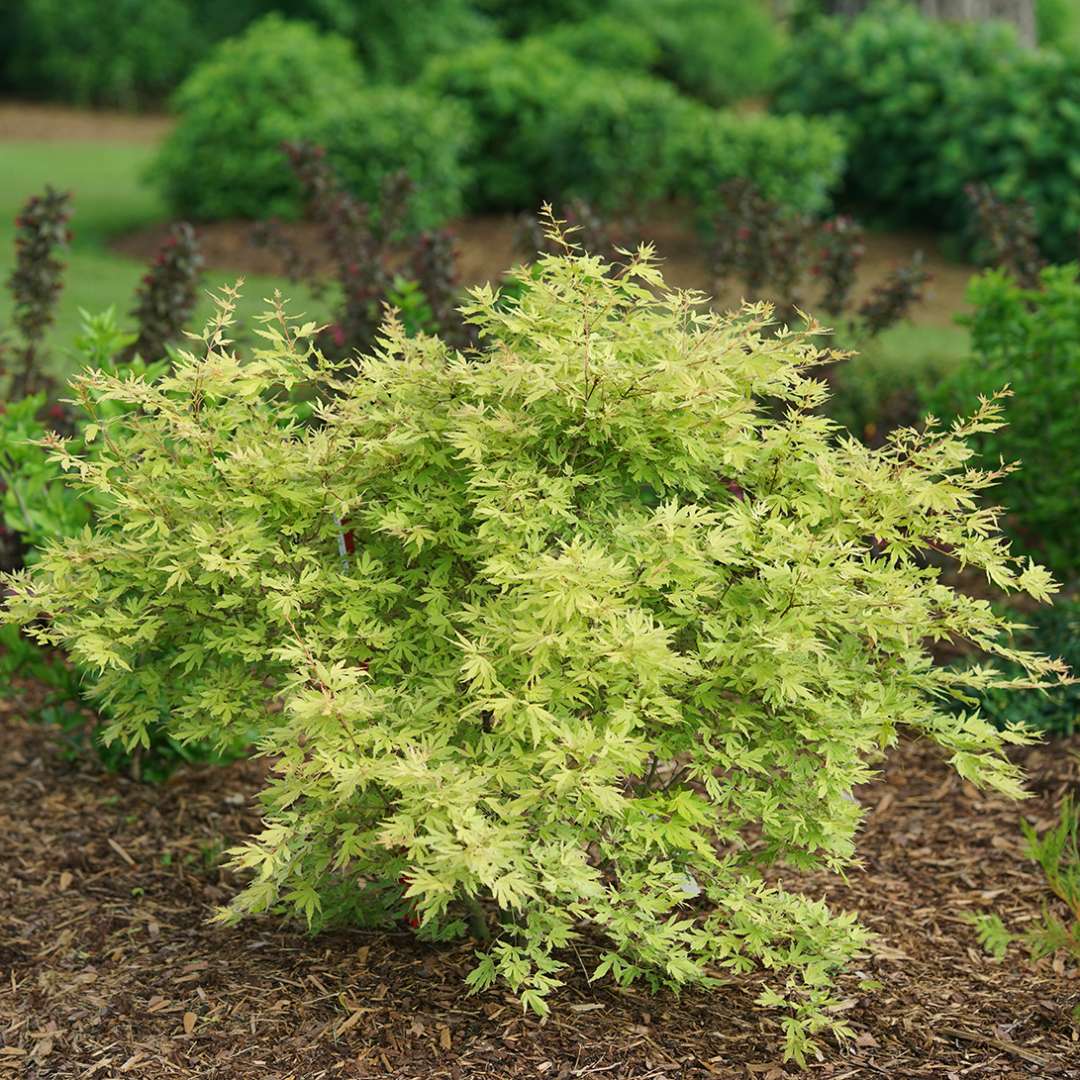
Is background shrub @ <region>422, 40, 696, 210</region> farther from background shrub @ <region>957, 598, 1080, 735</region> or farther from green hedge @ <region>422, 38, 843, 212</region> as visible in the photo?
background shrub @ <region>957, 598, 1080, 735</region>

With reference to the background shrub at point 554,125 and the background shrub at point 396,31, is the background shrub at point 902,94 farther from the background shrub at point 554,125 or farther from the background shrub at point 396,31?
the background shrub at point 396,31

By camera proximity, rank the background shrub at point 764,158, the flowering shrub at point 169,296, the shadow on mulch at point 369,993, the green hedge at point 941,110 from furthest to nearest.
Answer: the background shrub at point 764,158 → the green hedge at point 941,110 → the flowering shrub at point 169,296 → the shadow on mulch at point 369,993

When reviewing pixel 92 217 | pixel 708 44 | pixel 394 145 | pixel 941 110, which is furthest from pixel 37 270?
pixel 708 44

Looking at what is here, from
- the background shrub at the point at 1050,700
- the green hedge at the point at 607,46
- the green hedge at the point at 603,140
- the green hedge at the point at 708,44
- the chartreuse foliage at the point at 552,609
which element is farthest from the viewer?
the green hedge at the point at 708,44

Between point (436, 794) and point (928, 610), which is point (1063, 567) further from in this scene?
point (436, 794)

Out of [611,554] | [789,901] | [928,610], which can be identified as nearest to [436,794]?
[611,554]

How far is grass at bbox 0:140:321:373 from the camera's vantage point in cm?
983

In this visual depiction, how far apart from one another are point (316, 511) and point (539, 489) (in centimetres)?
53

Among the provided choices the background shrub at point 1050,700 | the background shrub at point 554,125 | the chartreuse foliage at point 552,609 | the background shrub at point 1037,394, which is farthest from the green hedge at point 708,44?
the chartreuse foliage at point 552,609

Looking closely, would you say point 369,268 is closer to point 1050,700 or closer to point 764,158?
point 1050,700

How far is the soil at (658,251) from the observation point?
10531 millimetres

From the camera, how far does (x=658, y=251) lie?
36.8 feet

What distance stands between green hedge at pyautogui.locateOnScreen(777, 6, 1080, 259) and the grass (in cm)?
466

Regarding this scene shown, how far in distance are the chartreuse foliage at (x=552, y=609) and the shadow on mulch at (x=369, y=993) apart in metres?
0.14
